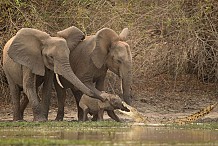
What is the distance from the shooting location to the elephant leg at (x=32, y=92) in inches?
829

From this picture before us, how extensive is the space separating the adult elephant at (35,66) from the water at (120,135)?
2.13 metres

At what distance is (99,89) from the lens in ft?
72.8

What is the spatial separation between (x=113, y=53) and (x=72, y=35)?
112cm

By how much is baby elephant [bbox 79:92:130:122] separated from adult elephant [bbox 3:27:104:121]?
213 millimetres

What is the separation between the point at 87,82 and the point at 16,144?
6570 mm

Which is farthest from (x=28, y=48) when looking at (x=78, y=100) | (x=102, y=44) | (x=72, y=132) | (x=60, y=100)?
(x=72, y=132)

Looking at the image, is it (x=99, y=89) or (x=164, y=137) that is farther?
(x=99, y=89)

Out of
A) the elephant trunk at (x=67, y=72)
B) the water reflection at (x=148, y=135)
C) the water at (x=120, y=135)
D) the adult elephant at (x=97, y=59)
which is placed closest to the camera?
the water at (x=120, y=135)

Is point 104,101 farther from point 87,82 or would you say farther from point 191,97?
point 191,97

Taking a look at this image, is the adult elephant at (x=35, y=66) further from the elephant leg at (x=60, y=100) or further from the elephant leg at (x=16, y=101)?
the elephant leg at (x=60, y=100)

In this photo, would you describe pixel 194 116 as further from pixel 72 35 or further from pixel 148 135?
pixel 148 135

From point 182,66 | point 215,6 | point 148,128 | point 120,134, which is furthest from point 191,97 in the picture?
point 120,134

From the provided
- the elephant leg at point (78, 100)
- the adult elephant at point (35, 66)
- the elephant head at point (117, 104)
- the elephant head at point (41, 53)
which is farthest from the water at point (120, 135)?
the elephant leg at point (78, 100)

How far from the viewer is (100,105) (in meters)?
21.1
